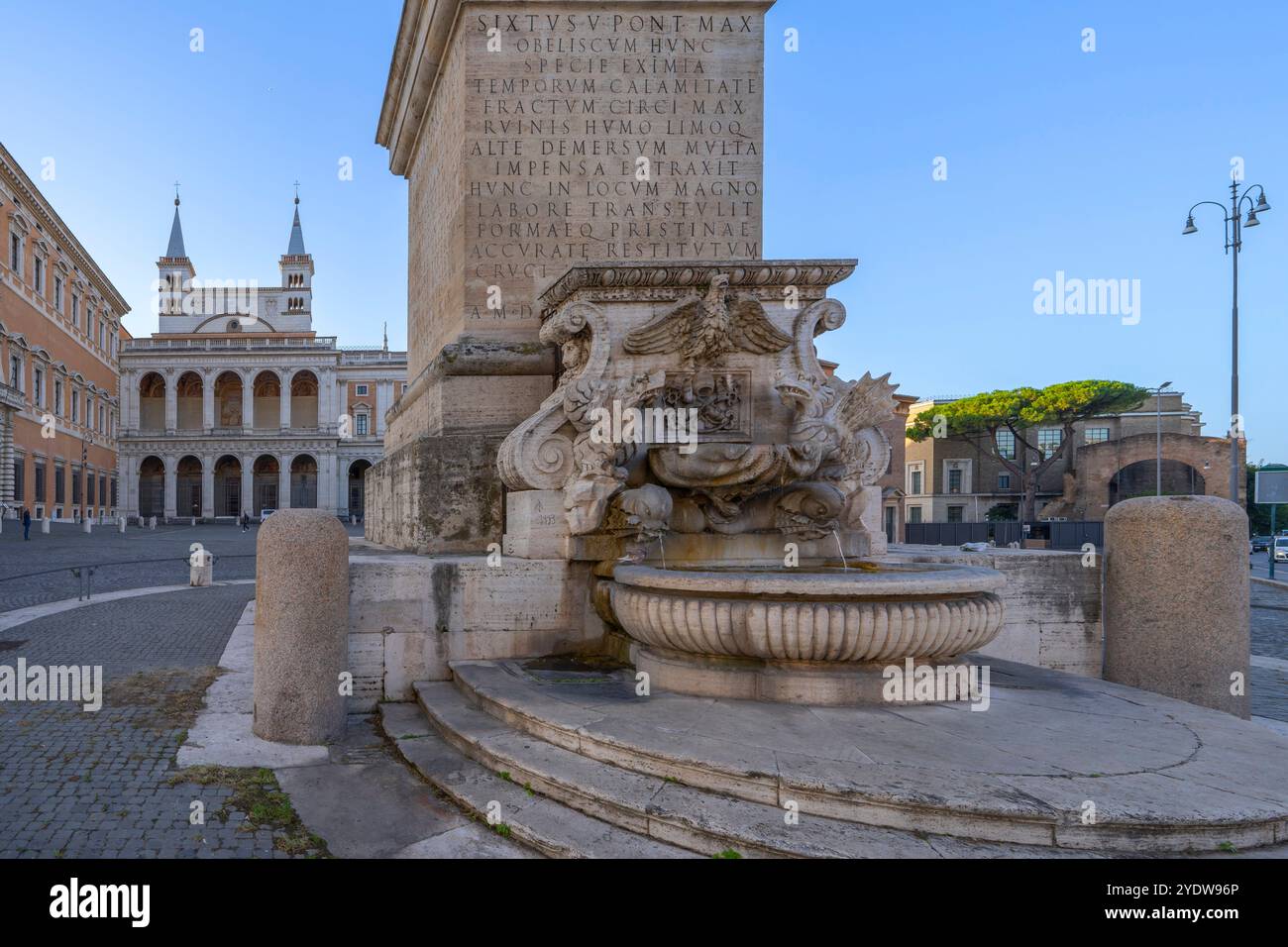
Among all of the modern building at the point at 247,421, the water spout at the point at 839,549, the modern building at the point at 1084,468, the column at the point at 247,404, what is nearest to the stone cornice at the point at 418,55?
the water spout at the point at 839,549

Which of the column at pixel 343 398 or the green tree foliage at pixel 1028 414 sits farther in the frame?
the column at pixel 343 398

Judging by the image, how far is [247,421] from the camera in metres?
64.4

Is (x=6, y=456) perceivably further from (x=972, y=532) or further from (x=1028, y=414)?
(x=1028, y=414)

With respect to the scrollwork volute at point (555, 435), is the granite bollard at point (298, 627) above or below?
below

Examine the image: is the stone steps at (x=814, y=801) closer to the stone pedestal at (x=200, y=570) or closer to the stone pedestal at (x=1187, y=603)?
the stone pedestal at (x=1187, y=603)

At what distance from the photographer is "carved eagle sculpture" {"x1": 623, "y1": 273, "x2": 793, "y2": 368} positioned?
481cm

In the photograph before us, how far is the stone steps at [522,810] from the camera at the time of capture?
8.59ft

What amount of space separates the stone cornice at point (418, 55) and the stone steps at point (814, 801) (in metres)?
5.85

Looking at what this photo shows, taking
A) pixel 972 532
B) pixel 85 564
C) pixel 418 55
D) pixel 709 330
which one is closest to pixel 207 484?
pixel 85 564

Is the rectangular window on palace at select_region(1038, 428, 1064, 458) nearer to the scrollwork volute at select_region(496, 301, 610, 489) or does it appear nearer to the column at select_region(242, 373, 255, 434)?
the scrollwork volute at select_region(496, 301, 610, 489)
